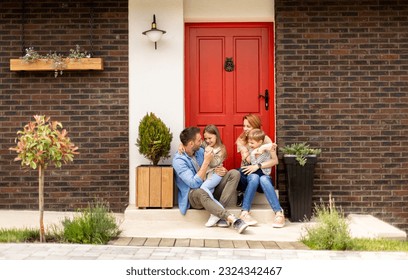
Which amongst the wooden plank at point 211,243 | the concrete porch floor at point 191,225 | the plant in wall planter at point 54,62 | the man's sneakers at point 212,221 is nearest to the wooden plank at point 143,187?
the concrete porch floor at point 191,225

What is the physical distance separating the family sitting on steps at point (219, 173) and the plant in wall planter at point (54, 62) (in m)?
1.79

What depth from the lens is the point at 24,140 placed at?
595 centimetres

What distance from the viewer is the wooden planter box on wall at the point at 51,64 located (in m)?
8.13

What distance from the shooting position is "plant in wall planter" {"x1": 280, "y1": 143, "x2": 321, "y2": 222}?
766 centimetres

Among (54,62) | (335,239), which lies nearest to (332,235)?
(335,239)

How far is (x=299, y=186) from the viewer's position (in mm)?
7703

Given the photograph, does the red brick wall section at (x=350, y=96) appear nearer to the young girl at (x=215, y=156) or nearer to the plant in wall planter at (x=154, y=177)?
the young girl at (x=215, y=156)

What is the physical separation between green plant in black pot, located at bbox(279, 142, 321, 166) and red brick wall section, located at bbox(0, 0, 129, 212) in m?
→ 2.28

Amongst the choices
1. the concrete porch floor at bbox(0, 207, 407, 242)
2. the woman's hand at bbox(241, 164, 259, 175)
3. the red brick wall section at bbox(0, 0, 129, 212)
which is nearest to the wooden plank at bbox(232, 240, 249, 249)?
the concrete porch floor at bbox(0, 207, 407, 242)

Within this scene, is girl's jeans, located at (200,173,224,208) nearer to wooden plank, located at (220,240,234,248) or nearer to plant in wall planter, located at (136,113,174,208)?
plant in wall planter, located at (136,113,174,208)

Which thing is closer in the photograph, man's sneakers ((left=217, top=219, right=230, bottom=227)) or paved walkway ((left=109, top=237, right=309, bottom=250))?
paved walkway ((left=109, top=237, right=309, bottom=250))

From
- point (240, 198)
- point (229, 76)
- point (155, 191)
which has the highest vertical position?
point (229, 76)

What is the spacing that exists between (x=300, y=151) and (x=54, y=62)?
11.7ft

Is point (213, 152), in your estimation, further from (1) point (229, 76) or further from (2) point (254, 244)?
(2) point (254, 244)
